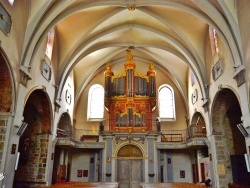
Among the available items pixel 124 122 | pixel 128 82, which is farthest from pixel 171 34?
pixel 124 122

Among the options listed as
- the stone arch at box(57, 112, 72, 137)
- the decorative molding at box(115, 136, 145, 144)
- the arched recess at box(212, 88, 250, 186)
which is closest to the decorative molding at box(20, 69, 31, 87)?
the stone arch at box(57, 112, 72, 137)

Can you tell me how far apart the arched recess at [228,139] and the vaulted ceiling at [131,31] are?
68.7 inches

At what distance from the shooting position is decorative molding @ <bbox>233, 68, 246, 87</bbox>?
9.98 meters

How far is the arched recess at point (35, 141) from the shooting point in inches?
524

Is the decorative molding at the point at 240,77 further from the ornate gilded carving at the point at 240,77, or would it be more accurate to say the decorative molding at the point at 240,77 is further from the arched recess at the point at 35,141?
the arched recess at the point at 35,141

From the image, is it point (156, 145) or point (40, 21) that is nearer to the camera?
point (40, 21)

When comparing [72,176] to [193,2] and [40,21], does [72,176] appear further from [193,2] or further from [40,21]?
[193,2]

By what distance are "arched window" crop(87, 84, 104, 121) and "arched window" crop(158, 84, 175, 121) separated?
514cm

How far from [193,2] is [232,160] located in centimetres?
866

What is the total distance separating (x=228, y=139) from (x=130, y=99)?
7.68 meters

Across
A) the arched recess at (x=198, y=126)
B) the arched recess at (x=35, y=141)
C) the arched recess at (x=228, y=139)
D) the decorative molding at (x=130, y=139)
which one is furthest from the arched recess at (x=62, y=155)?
the arched recess at (x=228, y=139)

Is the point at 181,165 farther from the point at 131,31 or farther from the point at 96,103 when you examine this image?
the point at 131,31

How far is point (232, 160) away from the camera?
43.6ft

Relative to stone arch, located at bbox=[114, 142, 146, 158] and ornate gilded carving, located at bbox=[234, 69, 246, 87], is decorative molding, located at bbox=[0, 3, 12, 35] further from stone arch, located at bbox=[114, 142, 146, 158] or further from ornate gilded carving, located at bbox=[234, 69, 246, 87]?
stone arch, located at bbox=[114, 142, 146, 158]
